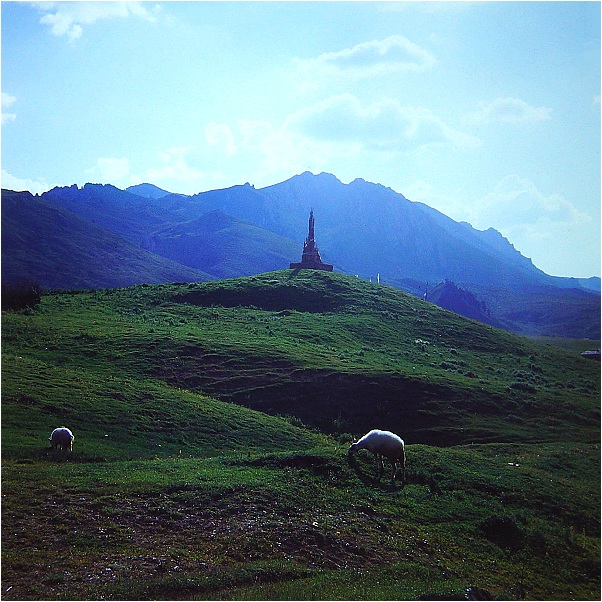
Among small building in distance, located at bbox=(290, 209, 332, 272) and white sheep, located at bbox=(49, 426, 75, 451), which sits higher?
small building in distance, located at bbox=(290, 209, 332, 272)

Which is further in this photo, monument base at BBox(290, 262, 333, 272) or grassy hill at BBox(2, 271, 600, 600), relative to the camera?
monument base at BBox(290, 262, 333, 272)

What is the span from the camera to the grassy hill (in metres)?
16.8

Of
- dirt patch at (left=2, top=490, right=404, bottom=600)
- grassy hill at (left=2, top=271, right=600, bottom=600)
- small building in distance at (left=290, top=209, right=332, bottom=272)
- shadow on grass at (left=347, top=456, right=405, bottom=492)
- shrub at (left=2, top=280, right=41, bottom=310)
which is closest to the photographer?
dirt patch at (left=2, top=490, right=404, bottom=600)

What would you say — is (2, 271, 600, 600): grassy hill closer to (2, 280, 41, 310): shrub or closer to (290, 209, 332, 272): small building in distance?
(2, 280, 41, 310): shrub

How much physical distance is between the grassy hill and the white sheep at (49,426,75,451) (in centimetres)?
72

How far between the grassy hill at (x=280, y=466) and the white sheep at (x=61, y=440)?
2.35 ft

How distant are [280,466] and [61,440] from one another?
37.8ft

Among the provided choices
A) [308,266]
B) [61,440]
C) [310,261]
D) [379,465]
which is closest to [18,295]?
[61,440]

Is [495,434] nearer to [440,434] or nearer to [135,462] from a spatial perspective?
[440,434]

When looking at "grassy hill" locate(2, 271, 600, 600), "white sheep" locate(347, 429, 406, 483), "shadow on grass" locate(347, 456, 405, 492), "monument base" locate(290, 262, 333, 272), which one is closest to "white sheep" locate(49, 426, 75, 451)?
"grassy hill" locate(2, 271, 600, 600)

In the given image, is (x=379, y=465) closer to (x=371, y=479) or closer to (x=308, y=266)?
(x=371, y=479)

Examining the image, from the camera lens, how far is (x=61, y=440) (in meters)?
28.8

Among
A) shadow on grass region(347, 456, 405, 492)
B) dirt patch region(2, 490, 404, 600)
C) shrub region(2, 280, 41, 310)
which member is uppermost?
shrub region(2, 280, 41, 310)

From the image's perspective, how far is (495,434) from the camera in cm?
4153
